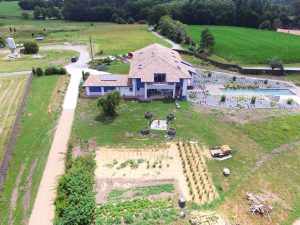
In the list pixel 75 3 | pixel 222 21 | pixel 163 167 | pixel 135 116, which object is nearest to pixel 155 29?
pixel 222 21

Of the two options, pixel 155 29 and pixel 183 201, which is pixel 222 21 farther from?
pixel 183 201

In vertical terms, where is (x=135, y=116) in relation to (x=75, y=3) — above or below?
below

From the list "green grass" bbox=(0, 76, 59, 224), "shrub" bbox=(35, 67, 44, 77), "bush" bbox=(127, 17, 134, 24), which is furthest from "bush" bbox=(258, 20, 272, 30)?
"green grass" bbox=(0, 76, 59, 224)

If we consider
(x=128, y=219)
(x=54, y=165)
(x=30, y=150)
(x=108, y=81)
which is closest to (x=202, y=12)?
(x=108, y=81)

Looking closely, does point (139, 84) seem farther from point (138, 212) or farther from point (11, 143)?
point (138, 212)

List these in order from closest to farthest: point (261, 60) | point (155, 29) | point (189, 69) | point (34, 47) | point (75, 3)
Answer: point (189, 69), point (261, 60), point (34, 47), point (155, 29), point (75, 3)

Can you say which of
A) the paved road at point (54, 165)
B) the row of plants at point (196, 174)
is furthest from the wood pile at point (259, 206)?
the paved road at point (54, 165)
